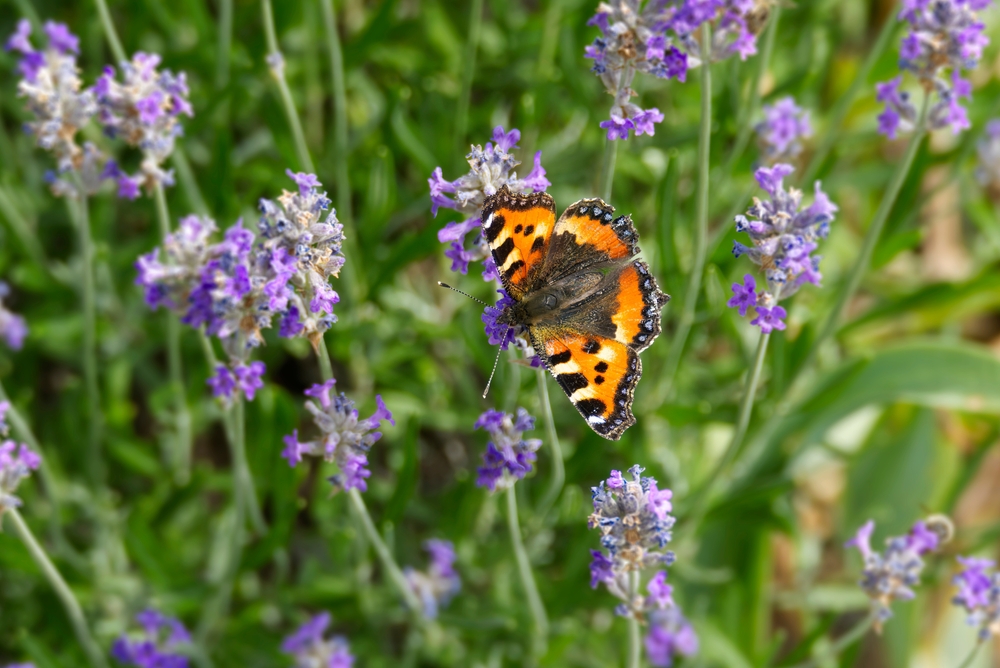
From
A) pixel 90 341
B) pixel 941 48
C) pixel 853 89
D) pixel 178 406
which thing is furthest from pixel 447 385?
pixel 941 48

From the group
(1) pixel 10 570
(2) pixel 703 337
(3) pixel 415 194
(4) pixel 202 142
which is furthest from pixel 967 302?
(1) pixel 10 570

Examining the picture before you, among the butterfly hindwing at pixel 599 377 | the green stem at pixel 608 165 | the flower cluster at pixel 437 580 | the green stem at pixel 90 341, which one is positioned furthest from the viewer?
the flower cluster at pixel 437 580

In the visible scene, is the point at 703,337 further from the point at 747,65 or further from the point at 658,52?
the point at 658,52

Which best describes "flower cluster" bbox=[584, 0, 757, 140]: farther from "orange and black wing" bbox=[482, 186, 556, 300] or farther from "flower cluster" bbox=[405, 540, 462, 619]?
"flower cluster" bbox=[405, 540, 462, 619]

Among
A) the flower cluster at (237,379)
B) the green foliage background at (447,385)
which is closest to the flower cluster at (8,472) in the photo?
the flower cluster at (237,379)

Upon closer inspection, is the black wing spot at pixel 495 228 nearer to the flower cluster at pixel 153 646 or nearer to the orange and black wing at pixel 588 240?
the orange and black wing at pixel 588 240

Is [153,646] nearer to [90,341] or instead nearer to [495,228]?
[90,341]

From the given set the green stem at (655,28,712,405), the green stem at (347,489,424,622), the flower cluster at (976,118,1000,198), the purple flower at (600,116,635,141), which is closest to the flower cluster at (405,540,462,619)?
the green stem at (347,489,424,622)
